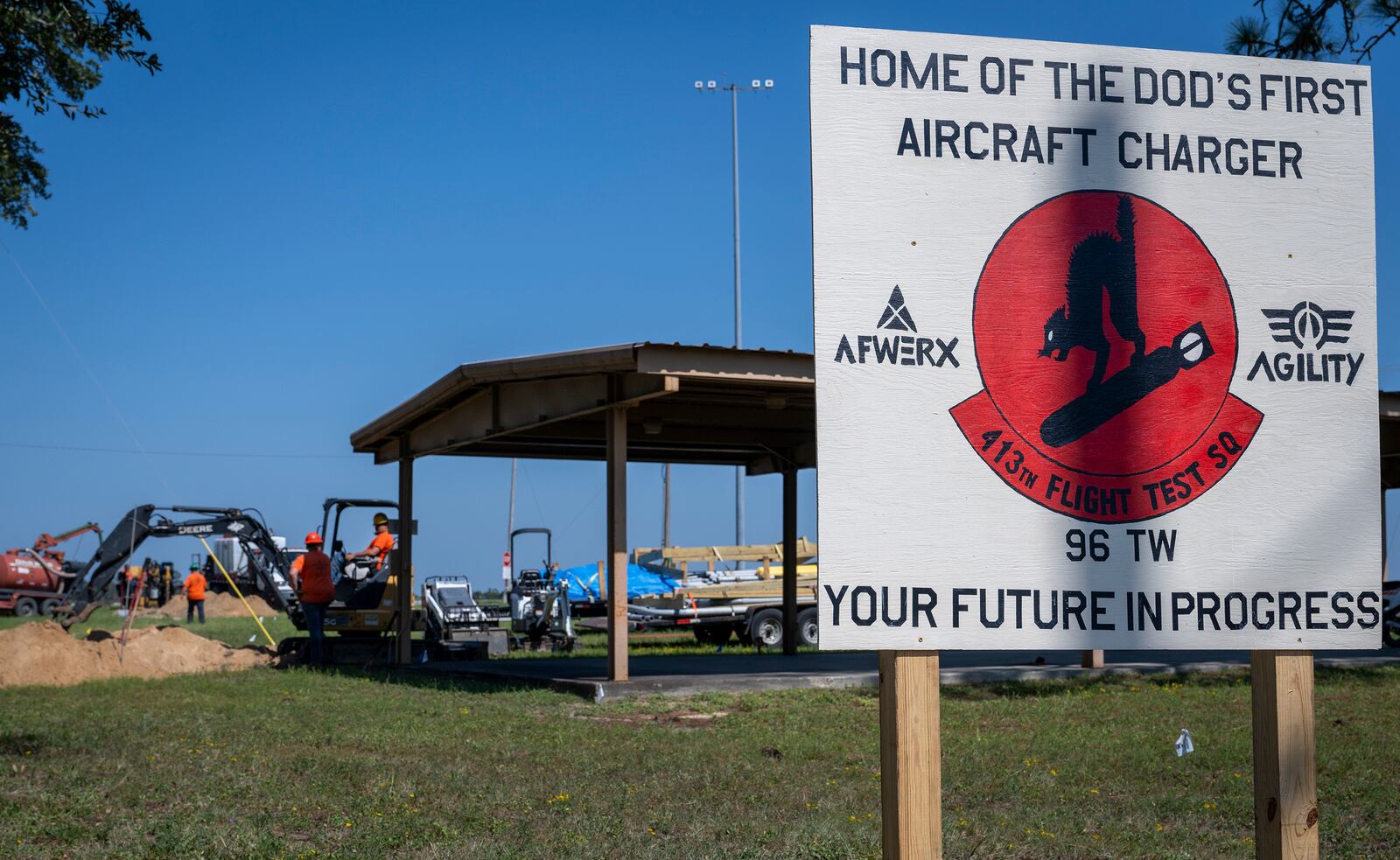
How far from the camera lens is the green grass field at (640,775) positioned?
22.4 feet

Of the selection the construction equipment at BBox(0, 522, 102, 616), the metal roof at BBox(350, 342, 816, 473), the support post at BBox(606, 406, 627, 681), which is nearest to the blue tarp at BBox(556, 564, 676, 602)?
the metal roof at BBox(350, 342, 816, 473)

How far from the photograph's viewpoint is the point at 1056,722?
11789 mm

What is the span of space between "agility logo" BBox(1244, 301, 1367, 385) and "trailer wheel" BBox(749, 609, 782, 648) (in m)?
22.5

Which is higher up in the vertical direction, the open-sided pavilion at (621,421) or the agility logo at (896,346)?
the open-sided pavilion at (621,421)

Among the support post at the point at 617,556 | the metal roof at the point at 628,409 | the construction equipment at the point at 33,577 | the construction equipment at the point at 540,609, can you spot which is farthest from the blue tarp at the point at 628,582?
the construction equipment at the point at 33,577

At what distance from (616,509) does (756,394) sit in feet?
10.1

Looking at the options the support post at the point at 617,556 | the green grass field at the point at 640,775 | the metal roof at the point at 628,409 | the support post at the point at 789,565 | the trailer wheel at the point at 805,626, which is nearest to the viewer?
the green grass field at the point at 640,775

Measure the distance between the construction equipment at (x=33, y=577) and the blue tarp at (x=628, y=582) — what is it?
751 inches

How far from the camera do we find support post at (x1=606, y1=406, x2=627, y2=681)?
14.4 metres

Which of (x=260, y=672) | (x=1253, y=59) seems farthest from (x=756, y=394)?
(x=1253, y=59)

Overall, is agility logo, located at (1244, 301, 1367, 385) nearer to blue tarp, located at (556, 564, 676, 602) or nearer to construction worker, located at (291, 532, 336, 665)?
construction worker, located at (291, 532, 336, 665)

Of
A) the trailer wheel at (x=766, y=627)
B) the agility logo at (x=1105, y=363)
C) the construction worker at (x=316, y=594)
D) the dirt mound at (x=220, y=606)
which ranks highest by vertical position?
the agility logo at (x=1105, y=363)

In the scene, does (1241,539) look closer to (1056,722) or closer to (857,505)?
(857,505)

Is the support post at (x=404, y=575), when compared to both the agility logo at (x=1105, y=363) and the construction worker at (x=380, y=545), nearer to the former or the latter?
the construction worker at (x=380, y=545)
